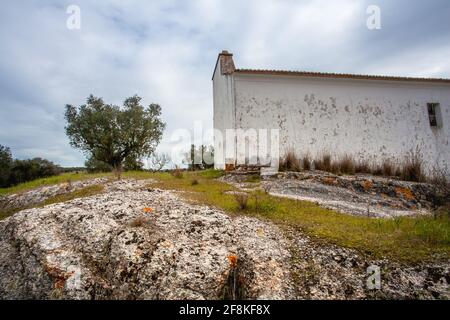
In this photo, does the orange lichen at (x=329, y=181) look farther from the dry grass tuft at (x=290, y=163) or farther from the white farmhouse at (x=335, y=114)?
the white farmhouse at (x=335, y=114)

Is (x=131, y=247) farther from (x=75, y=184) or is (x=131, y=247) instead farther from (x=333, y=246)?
(x=75, y=184)

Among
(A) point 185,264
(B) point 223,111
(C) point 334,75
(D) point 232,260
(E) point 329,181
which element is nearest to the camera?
(A) point 185,264

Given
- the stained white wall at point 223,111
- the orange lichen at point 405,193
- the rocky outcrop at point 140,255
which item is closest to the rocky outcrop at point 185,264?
the rocky outcrop at point 140,255

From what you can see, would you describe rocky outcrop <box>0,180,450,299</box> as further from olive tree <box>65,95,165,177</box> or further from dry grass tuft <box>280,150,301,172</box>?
olive tree <box>65,95,165,177</box>

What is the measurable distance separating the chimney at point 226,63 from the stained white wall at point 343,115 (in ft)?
1.20

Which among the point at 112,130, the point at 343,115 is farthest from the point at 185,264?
the point at 112,130

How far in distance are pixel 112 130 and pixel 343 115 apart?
17984mm

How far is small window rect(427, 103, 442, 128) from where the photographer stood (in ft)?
53.3

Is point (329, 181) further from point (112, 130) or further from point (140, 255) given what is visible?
point (112, 130)

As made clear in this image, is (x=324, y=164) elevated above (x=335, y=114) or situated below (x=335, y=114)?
below

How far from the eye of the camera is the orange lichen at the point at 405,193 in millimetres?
10053

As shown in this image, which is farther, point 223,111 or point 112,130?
point 112,130

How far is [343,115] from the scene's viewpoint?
15.0m
